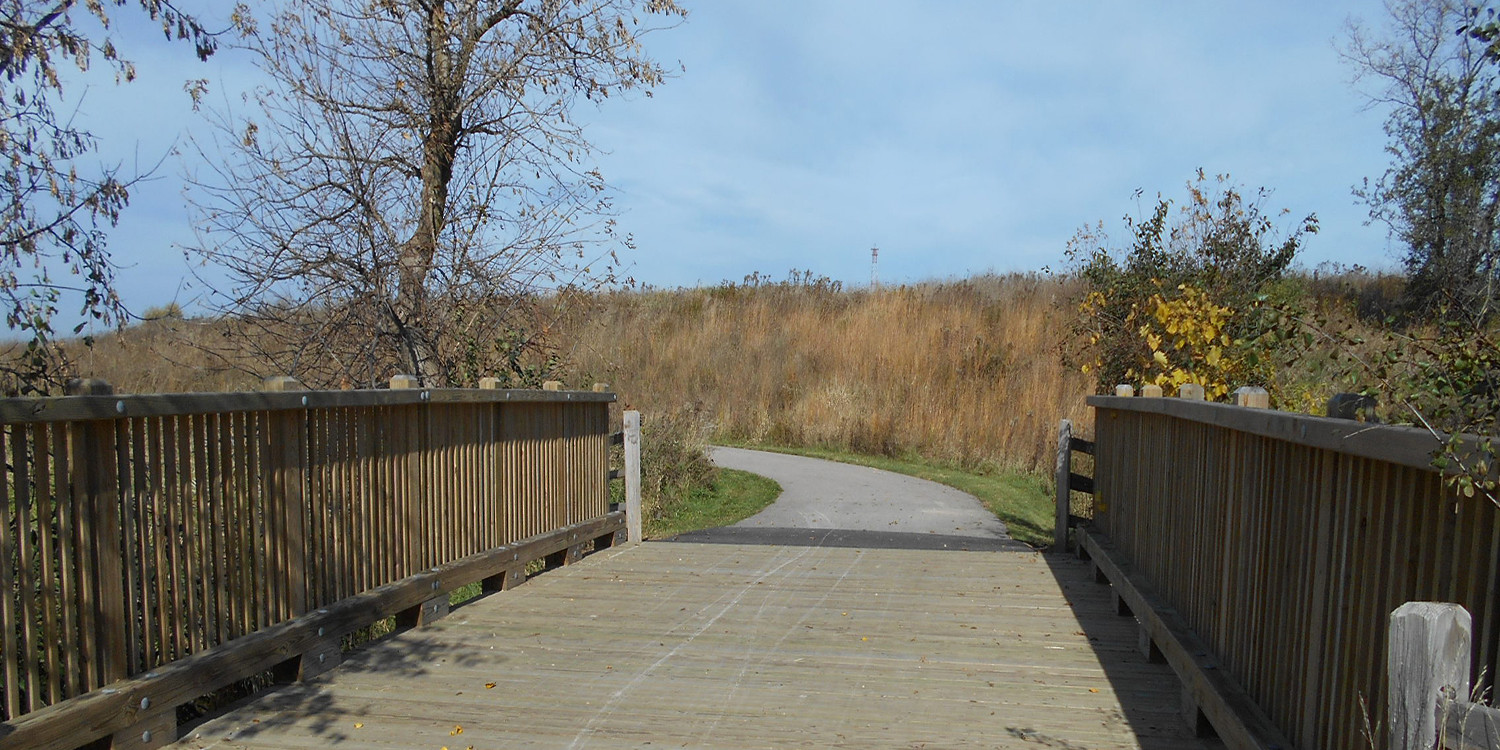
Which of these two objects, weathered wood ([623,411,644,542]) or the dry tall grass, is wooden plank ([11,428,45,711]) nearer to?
weathered wood ([623,411,644,542])

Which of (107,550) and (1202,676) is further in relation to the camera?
(1202,676)

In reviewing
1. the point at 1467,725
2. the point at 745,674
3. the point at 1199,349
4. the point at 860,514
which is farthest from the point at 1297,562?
the point at 860,514

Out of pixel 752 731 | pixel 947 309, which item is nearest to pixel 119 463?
pixel 752 731

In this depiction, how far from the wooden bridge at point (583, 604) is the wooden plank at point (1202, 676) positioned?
0.07 ft

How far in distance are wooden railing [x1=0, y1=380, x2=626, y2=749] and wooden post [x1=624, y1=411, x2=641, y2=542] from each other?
259 cm

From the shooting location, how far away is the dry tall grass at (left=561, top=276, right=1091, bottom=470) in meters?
20.4

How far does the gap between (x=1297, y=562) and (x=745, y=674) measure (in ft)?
9.64

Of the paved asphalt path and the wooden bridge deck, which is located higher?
the wooden bridge deck

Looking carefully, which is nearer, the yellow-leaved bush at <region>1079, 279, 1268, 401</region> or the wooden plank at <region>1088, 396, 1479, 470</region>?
the wooden plank at <region>1088, 396, 1479, 470</region>

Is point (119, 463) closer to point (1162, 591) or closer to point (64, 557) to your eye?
point (64, 557)

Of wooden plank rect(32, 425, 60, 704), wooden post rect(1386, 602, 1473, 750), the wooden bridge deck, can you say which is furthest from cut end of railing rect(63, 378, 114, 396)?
wooden post rect(1386, 602, 1473, 750)

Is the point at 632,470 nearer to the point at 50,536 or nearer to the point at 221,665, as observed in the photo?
the point at 221,665

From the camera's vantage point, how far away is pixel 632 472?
10.4 meters

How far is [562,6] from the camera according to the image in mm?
11586
